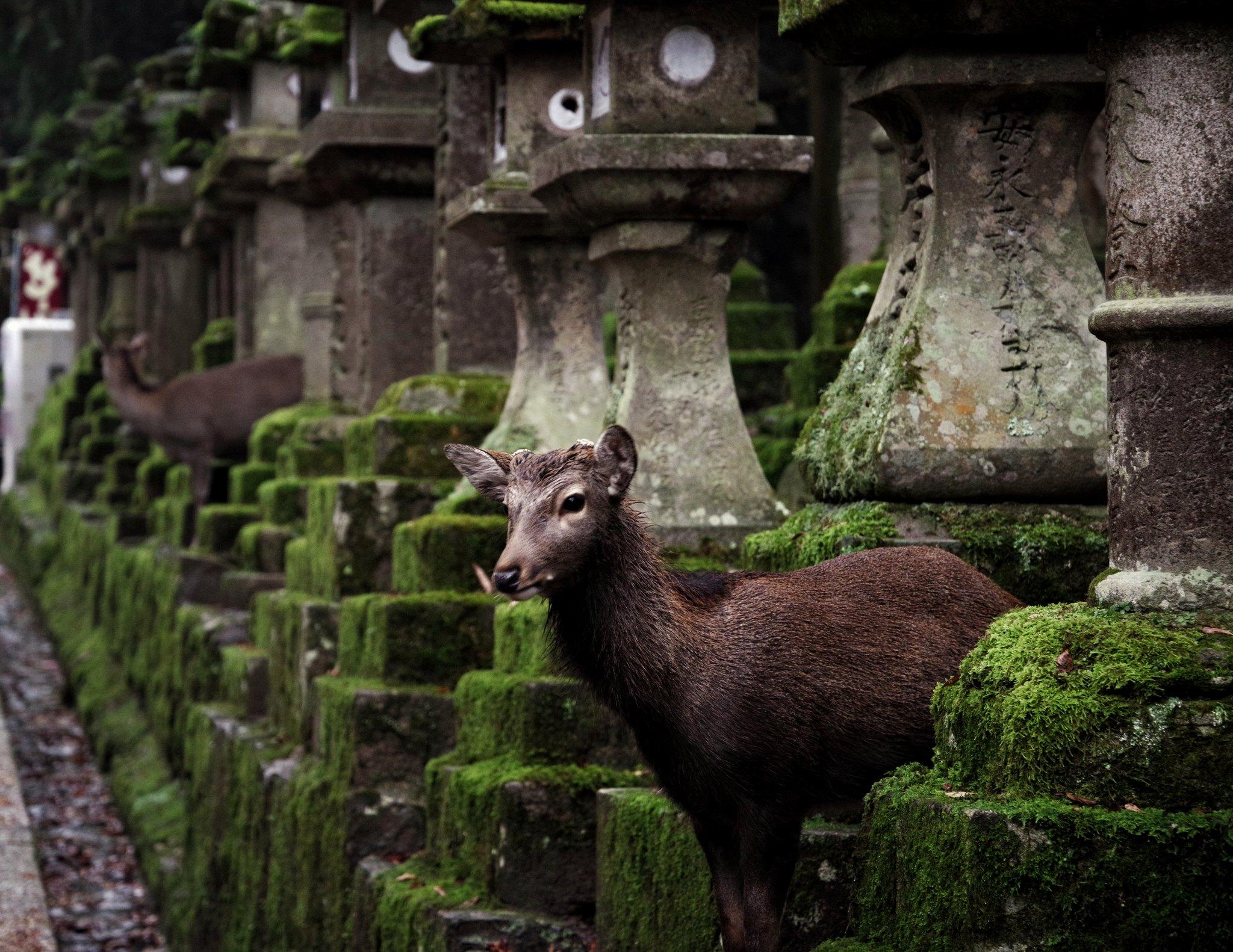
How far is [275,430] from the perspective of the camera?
1558 cm

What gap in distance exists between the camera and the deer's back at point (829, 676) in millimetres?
5223

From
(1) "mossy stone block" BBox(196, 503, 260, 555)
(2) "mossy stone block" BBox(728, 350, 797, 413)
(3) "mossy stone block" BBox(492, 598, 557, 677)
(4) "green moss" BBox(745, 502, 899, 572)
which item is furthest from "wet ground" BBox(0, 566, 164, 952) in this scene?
(4) "green moss" BBox(745, 502, 899, 572)

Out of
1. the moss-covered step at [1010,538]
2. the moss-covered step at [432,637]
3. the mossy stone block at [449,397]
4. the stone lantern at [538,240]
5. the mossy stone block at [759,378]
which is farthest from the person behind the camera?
the mossy stone block at [759,378]

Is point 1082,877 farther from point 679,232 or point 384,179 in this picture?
point 384,179

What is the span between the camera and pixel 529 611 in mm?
7672

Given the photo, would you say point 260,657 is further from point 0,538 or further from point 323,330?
point 0,538

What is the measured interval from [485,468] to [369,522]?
489 cm

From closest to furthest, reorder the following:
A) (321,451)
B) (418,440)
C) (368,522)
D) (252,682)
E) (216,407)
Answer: (368,522)
(418,440)
(252,682)
(321,451)
(216,407)

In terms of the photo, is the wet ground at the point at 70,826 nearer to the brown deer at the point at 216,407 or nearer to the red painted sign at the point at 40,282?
the brown deer at the point at 216,407

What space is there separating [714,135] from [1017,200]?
1.73 m

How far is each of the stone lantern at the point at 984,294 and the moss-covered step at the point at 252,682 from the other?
6.42 metres

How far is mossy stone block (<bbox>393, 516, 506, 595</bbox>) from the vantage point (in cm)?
902

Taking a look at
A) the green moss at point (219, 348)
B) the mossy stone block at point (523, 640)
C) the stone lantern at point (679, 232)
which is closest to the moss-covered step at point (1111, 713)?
the mossy stone block at point (523, 640)

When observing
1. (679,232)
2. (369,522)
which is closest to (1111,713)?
(679,232)
